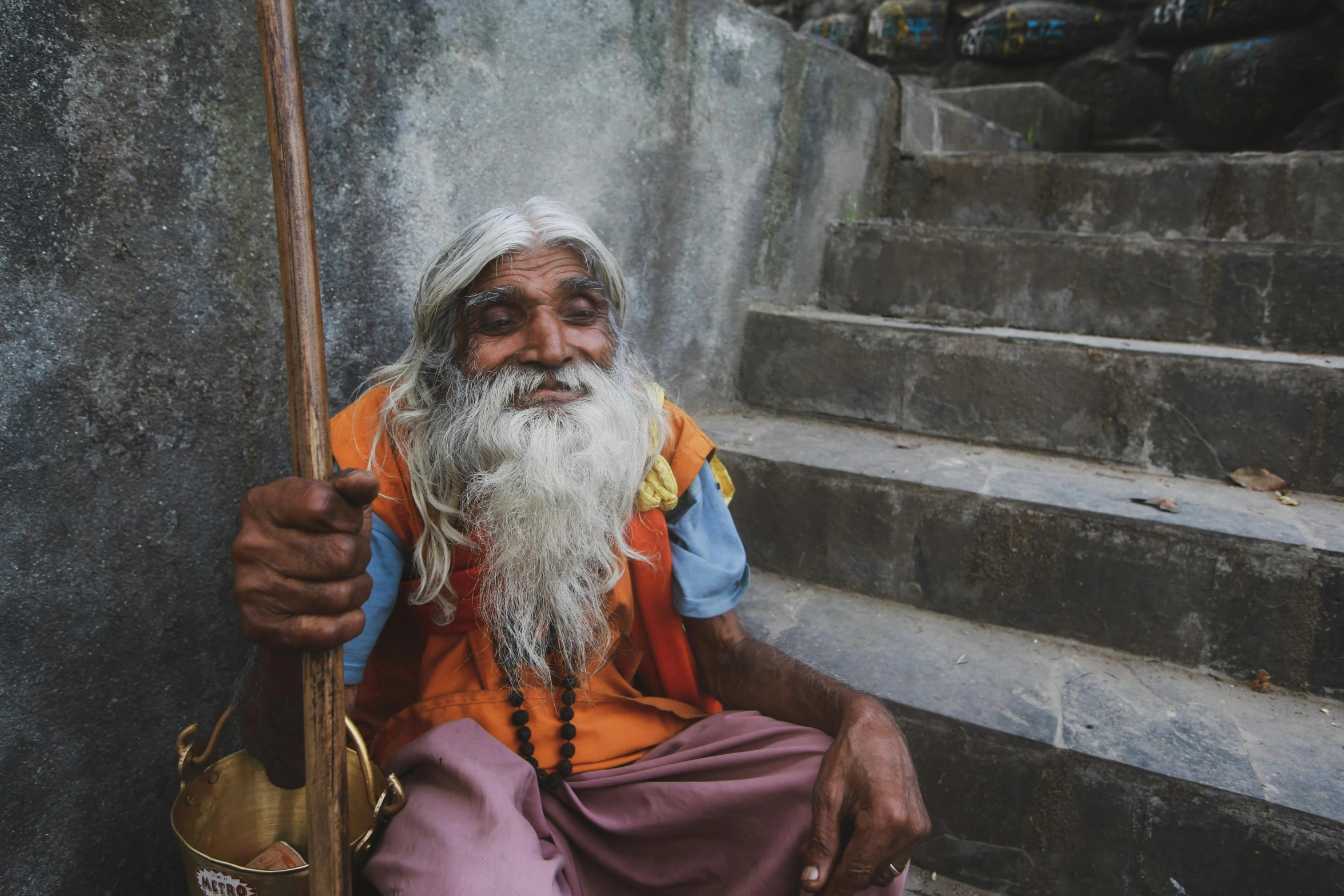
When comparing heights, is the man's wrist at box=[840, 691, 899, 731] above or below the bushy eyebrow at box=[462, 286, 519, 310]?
below

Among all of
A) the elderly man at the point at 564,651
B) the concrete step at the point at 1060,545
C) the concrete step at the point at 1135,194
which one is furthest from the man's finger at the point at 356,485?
the concrete step at the point at 1135,194

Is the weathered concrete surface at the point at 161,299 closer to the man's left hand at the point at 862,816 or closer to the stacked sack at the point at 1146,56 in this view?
the man's left hand at the point at 862,816

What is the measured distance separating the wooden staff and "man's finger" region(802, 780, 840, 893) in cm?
76

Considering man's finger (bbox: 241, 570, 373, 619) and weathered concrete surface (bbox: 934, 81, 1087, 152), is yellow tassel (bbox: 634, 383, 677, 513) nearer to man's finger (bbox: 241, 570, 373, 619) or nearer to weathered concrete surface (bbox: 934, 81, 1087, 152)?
man's finger (bbox: 241, 570, 373, 619)

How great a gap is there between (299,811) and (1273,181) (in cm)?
417

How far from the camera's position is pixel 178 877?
185 centimetres

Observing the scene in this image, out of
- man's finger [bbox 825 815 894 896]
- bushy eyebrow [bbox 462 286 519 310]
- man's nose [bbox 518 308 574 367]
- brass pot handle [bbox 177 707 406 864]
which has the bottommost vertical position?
man's finger [bbox 825 815 894 896]

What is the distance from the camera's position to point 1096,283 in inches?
126

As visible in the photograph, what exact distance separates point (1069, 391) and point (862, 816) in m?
1.95

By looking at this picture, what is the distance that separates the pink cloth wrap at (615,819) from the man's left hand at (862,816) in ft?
0.22

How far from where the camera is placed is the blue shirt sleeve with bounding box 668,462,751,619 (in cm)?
179

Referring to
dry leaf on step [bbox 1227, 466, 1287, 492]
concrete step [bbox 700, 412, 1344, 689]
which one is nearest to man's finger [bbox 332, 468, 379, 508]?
concrete step [bbox 700, 412, 1344, 689]

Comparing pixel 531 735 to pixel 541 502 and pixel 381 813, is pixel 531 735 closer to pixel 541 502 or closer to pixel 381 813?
pixel 381 813

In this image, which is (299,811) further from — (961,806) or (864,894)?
(961,806)
